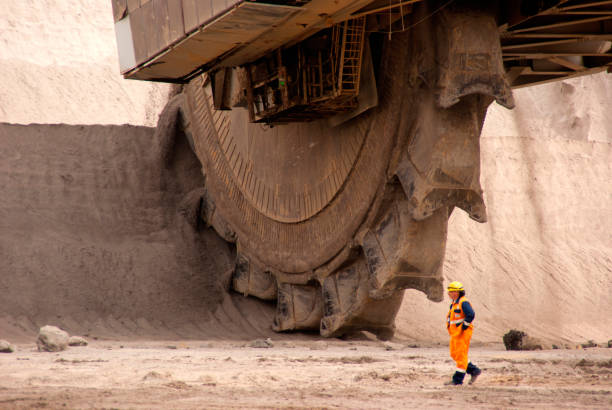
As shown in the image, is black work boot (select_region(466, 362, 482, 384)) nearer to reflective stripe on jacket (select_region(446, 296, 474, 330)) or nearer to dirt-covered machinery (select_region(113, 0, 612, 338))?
reflective stripe on jacket (select_region(446, 296, 474, 330))

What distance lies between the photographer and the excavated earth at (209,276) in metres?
6.74

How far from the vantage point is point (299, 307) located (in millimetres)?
12141

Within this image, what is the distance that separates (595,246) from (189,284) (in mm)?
8513

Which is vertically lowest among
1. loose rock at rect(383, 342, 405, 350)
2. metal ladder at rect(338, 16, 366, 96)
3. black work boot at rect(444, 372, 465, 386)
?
loose rock at rect(383, 342, 405, 350)

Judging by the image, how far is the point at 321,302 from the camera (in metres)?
11.9

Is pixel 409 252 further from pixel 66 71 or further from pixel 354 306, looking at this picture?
Answer: pixel 66 71

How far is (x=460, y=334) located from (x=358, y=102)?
11.6ft

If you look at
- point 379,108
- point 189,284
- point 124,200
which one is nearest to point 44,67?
point 124,200

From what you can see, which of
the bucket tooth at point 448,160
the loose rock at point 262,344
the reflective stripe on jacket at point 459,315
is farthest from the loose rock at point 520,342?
the reflective stripe on jacket at point 459,315

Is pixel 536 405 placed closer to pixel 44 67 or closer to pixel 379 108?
pixel 379 108

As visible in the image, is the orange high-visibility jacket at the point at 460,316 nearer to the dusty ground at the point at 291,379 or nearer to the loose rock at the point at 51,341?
the dusty ground at the point at 291,379

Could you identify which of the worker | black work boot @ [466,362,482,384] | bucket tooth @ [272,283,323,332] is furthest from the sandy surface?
black work boot @ [466,362,482,384]

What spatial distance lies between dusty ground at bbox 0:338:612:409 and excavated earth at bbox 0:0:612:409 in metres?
0.03

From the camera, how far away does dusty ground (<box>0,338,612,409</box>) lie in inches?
232
